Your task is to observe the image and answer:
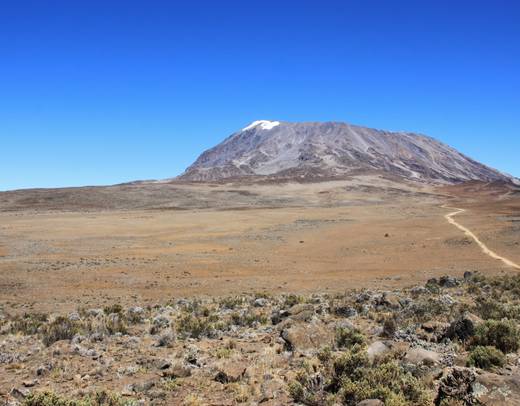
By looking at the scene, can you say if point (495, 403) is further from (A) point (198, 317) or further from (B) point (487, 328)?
(A) point (198, 317)

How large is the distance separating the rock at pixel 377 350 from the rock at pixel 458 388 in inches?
75.5

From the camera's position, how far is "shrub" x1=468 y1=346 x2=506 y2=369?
824cm

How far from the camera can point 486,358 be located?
8.30 metres

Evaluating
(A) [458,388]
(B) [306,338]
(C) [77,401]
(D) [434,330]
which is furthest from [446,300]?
(C) [77,401]

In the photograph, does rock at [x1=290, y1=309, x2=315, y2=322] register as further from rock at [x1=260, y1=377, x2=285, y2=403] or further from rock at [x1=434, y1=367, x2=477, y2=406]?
rock at [x1=434, y1=367, x2=477, y2=406]

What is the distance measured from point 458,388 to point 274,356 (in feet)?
13.3

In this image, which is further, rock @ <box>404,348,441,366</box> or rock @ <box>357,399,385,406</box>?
rock @ <box>404,348,441,366</box>

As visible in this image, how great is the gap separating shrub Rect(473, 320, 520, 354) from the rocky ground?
2cm

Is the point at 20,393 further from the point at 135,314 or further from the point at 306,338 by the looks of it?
the point at 135,314

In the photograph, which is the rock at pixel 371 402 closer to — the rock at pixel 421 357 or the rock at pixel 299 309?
the rock at pixel 421 357

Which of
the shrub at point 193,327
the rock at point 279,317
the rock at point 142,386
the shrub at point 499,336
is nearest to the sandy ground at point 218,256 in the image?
the shrub at point 193,327

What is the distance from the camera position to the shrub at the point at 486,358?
8.24 m

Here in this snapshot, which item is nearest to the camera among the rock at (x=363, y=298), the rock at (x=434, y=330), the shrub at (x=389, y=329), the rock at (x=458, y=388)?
the rock at (x=458, y=388)

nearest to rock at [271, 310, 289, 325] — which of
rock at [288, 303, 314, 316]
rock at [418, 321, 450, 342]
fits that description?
rock at [288, 303, 314, 316]
